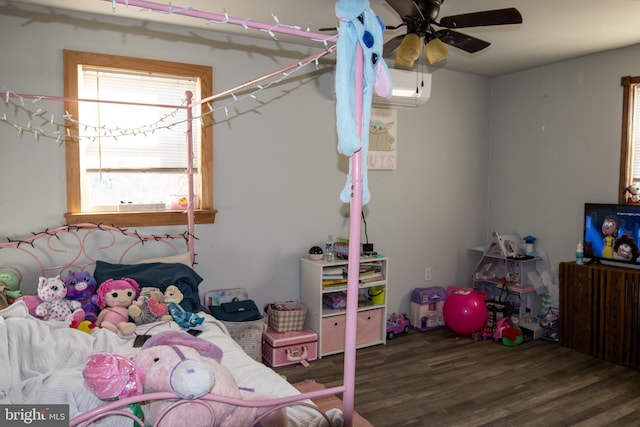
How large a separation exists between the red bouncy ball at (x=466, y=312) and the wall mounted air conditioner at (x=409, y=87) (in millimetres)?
1733

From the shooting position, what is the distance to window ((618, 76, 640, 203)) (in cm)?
A: 377

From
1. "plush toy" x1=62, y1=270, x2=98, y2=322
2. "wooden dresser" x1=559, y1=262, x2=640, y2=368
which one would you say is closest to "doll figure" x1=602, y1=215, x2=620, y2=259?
"wooden dresser" x1=559, y1=262, x2=640, y2=368

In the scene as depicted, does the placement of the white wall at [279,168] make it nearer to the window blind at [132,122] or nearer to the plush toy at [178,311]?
the window blind at [132,122]

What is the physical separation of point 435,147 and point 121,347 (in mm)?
3426

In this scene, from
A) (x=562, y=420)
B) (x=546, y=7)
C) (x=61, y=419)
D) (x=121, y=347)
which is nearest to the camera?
(x=61, y=419)

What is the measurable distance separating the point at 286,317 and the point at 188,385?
2.34m

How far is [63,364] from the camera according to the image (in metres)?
2.01

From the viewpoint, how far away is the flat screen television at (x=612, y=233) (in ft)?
11.8

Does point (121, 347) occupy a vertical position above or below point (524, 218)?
below

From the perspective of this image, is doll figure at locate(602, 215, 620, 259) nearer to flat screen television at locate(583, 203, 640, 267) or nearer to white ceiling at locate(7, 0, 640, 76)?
flat screen television at locate(583, 203, 640, 267)

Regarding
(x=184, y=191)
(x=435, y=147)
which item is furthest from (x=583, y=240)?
(x=184, y=191)

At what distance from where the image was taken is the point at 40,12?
295cm

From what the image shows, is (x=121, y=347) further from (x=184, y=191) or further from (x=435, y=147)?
(x=435, y=147)

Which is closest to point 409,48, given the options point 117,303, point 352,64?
point 352,64
